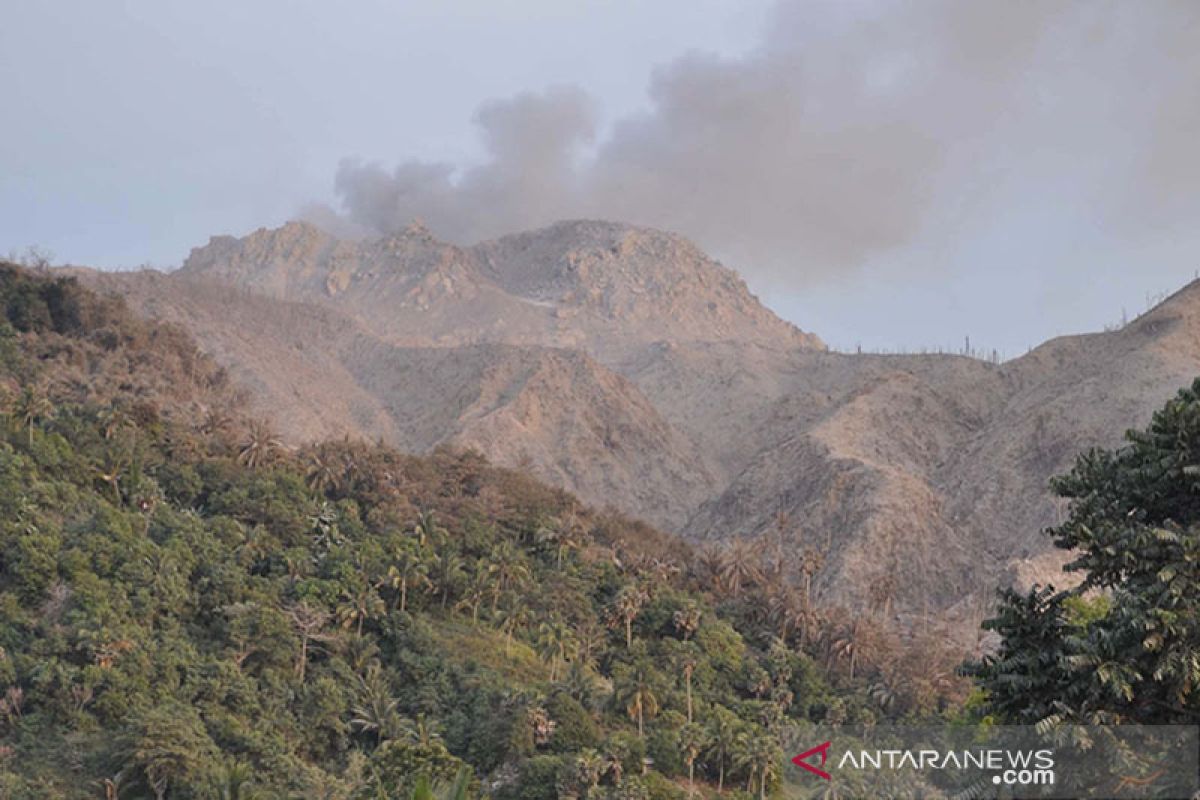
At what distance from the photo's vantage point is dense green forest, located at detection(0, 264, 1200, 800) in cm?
5609

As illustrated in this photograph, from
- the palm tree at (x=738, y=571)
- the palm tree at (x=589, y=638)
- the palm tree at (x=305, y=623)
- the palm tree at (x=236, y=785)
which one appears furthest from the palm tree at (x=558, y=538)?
the palm tree at (x=236, y=785)

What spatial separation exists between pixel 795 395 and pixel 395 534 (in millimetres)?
105553

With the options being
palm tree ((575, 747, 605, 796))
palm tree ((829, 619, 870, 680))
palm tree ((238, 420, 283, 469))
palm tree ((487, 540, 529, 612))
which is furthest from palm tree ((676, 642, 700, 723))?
palm tree ((238, 420, 283, 469))

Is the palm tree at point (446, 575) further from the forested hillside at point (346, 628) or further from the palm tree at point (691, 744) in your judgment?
the palm tree at point (691, 744)

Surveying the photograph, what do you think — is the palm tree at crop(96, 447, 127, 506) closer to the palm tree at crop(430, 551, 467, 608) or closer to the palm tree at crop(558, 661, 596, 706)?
the palm tree at crop(430, 551, 467, 608)

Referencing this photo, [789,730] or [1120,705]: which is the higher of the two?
[1120,705]

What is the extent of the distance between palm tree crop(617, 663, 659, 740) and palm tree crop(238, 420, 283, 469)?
109 ft

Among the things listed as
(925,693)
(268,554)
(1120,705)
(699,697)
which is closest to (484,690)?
(699,697)

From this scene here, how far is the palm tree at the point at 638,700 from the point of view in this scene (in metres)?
66.0

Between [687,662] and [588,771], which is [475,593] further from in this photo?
[588,771]

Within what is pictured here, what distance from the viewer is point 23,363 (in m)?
93.0

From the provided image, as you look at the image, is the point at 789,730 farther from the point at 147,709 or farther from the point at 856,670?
the point at 147,709

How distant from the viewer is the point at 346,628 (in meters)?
70.9

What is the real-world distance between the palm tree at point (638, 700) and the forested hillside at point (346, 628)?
0.13 m
